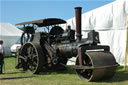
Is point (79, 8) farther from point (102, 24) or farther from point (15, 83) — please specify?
point (102, 24)

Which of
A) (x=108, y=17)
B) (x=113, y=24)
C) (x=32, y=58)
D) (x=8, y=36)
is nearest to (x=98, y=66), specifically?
(x=32, y=58)

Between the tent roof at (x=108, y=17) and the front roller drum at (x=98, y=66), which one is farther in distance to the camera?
the tent roof at (x=108, y=17)

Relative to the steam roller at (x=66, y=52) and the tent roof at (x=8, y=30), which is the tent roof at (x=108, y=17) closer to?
the steam roller at (x=66, y=52)

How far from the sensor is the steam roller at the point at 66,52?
22.8 feet

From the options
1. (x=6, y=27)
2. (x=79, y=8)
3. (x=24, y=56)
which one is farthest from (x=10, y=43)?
(x=79, y=8)

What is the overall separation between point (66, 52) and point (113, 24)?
4.34 meters

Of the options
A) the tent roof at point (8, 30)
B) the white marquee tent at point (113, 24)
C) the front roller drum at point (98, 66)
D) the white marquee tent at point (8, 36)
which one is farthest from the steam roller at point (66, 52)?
the tent roof at point (8, 30)

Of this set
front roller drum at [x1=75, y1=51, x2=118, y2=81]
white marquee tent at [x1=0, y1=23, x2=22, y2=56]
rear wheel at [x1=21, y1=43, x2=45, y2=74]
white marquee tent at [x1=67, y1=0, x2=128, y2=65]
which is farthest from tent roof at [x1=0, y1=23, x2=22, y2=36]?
front roller drum at [x1=75, y1=51, x2=118, y2=81]

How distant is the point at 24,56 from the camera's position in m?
9.78

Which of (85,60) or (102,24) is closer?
(85,60)

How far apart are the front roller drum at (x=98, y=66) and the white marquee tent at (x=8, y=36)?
48.1 ft

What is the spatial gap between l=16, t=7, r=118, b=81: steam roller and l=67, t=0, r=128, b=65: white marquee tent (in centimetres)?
304

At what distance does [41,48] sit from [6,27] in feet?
48.2

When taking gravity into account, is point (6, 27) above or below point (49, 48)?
above
